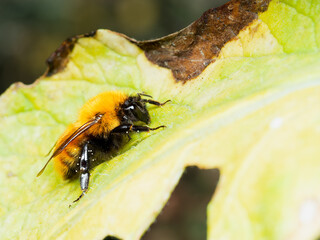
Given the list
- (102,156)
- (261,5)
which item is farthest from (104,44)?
(261,5)

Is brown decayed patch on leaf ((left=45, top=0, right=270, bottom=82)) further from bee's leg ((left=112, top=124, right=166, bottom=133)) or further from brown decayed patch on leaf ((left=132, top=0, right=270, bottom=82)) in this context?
bee's leg ((left=112, top=124, right=166, bottom=133))

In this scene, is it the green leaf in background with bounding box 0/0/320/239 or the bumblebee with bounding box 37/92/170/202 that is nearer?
the green leaf in background with bounding box 0/0/320/239

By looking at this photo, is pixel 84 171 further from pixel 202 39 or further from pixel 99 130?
pixel 202 39

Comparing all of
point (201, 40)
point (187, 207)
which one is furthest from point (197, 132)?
point (187, 207)

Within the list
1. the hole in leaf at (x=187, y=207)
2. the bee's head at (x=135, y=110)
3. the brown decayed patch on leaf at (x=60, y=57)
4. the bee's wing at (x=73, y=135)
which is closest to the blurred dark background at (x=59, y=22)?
the hole in leaf at (x=187, y=207)

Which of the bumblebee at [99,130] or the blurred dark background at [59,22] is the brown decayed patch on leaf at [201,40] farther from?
the blurred dark background at [59,22]

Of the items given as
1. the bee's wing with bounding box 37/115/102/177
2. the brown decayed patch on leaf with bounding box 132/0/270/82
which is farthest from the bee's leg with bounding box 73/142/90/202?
the brown decayed patch on leaf with bounding box 132/0/270/82
